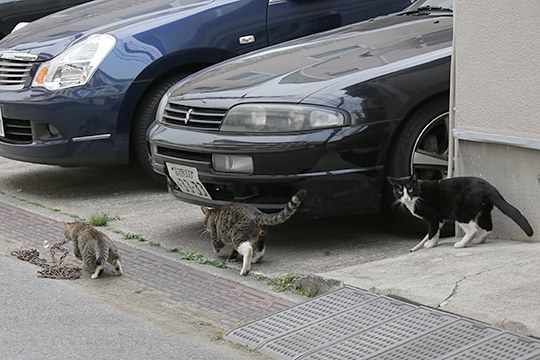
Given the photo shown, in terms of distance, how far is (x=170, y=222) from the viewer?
8.10 m

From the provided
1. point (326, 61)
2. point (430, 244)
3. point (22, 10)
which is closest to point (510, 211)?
point (430, 244)

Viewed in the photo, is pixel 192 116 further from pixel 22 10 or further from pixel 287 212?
pixel 22 10

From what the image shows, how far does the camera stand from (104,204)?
8.86m

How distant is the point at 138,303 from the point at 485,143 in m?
2.31

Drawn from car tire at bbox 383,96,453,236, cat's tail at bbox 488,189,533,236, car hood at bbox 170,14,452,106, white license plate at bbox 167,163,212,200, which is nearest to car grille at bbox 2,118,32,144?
car hood at bbox 170,14,452,106

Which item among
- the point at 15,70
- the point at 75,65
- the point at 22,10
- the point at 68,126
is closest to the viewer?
the point at 68,126

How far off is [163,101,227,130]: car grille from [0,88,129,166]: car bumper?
4.11ft

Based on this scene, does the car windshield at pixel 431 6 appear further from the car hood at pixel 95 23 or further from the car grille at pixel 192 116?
the car grille at pixel 192 116

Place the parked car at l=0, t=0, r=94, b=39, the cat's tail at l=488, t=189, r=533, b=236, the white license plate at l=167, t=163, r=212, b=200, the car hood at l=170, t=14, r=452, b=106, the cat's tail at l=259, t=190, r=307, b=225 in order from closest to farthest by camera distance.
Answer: the cat's tail at l=488, t=189, r=533, b=236 < the cat's tail at l=259, t=190, r=307, b=225 < the car hood at l=170, t=14, r=452, b=106 < the white license plate at l=167, t=163, r=212, b=200 < the parked car at l=0, t=0, r=94, b=39

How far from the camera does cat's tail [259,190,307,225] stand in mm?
6641

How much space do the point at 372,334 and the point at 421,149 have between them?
2042 millimetres

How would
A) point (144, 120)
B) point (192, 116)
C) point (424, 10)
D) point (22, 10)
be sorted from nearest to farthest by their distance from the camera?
point (192, 116) → point (424, 10) → point (144, 120) → point (22, 10)

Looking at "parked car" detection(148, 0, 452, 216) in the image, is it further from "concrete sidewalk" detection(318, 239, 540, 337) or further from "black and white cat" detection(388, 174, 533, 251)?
"concrete sidewalk" detection(318, 239, 540, 337)

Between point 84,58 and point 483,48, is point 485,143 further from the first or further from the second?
point 84,58
